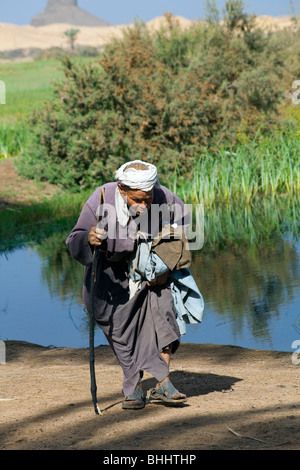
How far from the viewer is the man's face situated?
15.9 feet

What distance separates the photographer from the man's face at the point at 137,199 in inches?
191

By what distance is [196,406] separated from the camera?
16.8ft

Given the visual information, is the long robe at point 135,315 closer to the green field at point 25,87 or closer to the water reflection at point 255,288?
the water reflection at point 255,288

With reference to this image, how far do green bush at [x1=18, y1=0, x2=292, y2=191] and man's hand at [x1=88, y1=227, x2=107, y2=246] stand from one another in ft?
45.9

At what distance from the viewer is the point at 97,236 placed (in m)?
4.79

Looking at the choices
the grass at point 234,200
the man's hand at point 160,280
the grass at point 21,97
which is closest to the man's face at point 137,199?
the man's hand at point 160,280

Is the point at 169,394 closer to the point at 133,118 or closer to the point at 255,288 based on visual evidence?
the point at 255,288

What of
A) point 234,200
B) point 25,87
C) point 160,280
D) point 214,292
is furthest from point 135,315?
point 25,87

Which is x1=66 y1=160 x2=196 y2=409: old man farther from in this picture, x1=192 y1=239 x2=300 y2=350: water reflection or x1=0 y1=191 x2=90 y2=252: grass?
x1=0 y1=191 x2=90 y2=252: grass

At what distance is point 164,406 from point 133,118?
15907 mm

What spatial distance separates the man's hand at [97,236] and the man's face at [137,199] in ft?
0.83

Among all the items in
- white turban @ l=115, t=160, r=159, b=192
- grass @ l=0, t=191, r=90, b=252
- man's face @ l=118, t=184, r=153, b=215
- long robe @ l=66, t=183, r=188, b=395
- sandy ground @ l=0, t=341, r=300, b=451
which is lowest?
grass @ l=0, t=191, r=90, b=252

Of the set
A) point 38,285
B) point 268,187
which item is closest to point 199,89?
point 268,187

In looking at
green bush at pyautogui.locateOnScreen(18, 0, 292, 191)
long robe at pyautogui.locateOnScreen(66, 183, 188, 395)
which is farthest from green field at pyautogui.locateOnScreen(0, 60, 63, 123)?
long robe at pyautogui.locateOnScreen(66, 183, 188, 395)
